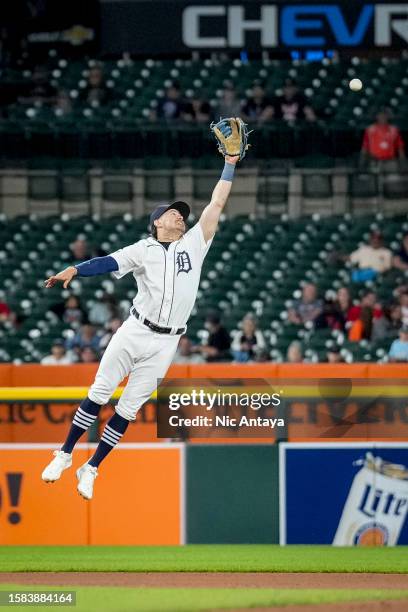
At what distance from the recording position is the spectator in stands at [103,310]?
1494 cm

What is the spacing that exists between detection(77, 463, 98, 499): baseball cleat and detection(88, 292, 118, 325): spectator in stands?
7.03m

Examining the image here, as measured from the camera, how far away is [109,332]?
46.3ft

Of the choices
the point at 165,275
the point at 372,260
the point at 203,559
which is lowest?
the point at 203,559

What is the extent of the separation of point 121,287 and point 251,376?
644 cm

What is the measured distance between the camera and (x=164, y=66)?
67.5 feet

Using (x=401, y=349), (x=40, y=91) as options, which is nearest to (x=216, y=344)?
(x=401, y=349)

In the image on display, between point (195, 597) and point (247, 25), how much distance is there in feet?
48.0

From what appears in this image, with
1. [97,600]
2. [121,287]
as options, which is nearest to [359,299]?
[121,287]

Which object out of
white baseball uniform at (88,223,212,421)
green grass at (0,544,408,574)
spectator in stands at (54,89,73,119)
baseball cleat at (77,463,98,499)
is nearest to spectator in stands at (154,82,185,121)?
spectator in stands at (54,89,73,119)

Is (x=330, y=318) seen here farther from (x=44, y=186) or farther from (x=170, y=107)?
(x=44, y=186)

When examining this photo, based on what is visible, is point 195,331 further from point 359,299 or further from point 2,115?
point 2,115

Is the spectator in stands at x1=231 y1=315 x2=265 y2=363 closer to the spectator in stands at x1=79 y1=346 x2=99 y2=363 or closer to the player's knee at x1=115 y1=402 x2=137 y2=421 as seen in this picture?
the spectator in stands at x1=79 y1=346 x2=99 y2=363

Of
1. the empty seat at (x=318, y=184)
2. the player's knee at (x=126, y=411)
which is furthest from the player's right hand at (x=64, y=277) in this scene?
the empty seat at (x=318, y=184)

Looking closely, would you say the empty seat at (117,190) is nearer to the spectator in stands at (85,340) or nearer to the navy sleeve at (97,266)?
the spectator in stands at (85,340)
